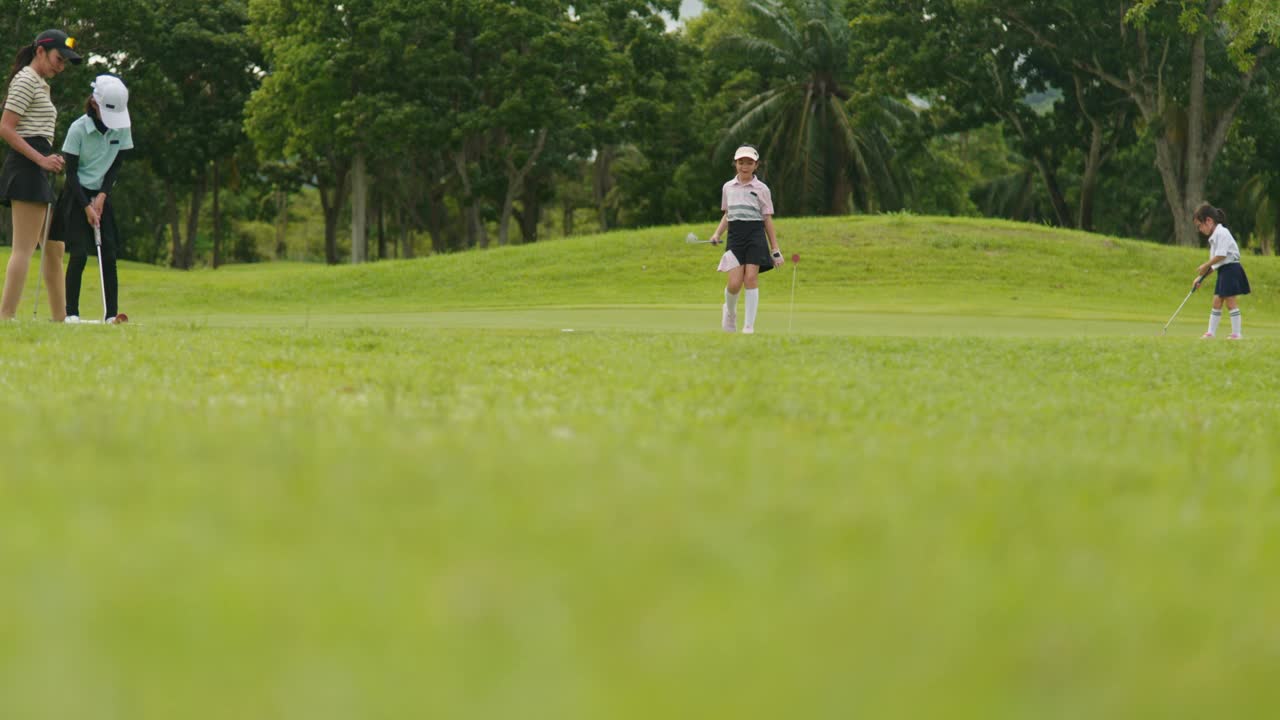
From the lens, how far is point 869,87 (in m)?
52.7

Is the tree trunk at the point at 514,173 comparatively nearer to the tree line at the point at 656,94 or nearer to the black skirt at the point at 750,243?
the tree line at the point at 656,94

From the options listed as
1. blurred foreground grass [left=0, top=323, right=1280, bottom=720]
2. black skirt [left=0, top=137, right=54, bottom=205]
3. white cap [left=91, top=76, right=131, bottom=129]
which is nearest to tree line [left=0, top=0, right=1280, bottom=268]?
white cap [left=91, top=76, right=131, bottom=129]

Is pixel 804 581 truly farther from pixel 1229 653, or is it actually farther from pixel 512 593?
pixel 1229 653

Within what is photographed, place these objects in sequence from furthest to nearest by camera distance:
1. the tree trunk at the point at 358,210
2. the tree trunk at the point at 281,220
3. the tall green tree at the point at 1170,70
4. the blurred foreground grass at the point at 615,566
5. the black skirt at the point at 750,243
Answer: the tree trunk at the point at 281,220 → the tree trunk at the point at 358,210 → the tall green tree at the point at 1170,70 → the black skirt at the point at 750,243 → the blurred foreground grass at the point at 615,566

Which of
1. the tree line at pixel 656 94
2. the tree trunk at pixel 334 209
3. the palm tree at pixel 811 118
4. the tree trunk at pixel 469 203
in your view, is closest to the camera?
the tree line at pixel 656 94

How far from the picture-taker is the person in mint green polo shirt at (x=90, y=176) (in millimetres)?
12836

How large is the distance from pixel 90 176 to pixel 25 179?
617 millimetres

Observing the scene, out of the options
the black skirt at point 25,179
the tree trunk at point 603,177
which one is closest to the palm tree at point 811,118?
the tree trunk at point 603,177

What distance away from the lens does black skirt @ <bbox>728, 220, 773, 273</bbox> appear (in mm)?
15617

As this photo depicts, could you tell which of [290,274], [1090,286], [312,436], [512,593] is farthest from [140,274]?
[512,593]

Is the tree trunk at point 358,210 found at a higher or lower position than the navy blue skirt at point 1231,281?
higher

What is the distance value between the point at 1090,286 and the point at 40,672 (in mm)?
31832

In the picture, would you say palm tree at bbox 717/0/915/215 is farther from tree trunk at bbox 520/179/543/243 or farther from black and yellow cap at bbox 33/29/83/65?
black and yellow cap at bbox 33/29/83/65

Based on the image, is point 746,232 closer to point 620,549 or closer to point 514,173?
point 620,549
